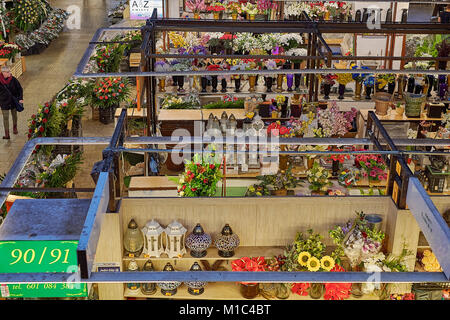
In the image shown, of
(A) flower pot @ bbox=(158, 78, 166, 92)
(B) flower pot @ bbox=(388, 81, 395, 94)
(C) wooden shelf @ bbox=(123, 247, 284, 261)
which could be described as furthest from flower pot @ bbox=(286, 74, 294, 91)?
(C) wooden shelf @ bbox=(123, 247, 284, 261)

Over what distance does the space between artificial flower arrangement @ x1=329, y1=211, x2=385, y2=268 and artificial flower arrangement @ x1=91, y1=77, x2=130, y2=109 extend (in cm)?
667

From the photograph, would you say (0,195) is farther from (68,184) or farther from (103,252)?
(68,184)

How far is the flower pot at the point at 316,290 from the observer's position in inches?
192

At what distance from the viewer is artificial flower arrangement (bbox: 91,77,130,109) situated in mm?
10797

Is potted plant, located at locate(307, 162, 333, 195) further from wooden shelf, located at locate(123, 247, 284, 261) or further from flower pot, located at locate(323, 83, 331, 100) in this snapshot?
flower pot, located at locate(323, 83, 331, 100)

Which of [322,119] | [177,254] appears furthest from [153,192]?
[322,119]

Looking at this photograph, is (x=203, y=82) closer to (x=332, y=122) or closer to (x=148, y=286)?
(x=332, y=122)

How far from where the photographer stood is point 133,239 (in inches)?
189

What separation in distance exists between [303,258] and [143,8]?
35.4 feet

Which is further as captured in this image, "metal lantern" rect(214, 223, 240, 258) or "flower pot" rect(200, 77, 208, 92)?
"flower pot" rect(200, 77, 208, 92)

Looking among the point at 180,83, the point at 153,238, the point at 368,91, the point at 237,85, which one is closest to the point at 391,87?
the point at 368,91

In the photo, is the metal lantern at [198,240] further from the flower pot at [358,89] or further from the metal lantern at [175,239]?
the flower pot at [358,89]

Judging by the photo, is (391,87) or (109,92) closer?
(391,87)
